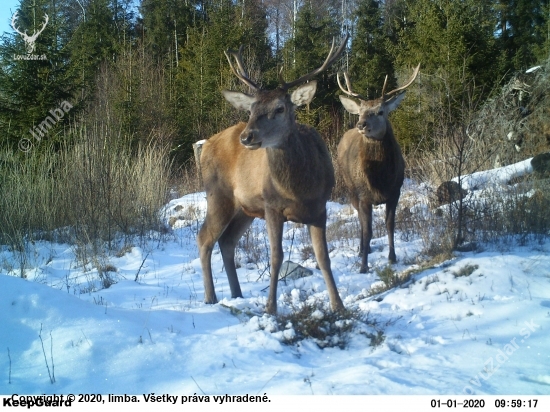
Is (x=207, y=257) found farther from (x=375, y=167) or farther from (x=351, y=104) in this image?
(x=351, y=104)

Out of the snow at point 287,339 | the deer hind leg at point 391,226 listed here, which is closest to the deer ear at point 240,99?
the snow at point 287,339

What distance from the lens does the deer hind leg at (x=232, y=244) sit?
5691mm

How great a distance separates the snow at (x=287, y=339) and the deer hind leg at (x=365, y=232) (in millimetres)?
1099

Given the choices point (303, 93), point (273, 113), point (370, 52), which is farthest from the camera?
point (370, 52)

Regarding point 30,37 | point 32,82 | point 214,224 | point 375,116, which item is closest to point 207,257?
point 214,224

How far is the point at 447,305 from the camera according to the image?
14.0ft

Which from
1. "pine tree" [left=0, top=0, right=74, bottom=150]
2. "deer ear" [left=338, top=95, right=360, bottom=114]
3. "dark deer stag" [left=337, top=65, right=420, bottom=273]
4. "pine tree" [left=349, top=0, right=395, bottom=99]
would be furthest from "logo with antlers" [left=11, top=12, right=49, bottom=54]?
"pine tree" [left=349, top=0, right=395, bottom=99]

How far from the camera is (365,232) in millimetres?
7160

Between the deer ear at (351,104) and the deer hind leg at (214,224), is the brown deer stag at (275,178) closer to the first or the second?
the deer hind leg at (214,224)

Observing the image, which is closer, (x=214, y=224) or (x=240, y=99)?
(x=240, y=99)

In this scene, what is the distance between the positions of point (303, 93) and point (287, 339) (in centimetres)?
280

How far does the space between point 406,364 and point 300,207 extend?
209cm

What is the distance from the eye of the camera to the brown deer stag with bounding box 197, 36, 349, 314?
4.82 meters

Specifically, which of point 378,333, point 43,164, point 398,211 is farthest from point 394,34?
point 378,333
